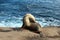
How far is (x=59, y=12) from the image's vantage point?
18219 millimetres

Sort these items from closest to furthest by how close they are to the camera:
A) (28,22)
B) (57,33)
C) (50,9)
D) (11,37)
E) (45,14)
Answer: (11,37), (57,33), (28,22), (45,14), (50,9)

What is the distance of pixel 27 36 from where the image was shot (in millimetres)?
7992

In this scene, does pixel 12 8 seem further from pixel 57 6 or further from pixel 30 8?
pixel 57 6

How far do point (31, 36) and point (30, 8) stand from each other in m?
12.5

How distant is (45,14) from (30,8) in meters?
3.21

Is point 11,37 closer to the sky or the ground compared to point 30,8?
closer to the sky

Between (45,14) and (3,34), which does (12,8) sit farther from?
(3,34)

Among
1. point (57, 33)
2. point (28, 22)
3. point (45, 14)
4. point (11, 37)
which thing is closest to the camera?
point (11, 37)

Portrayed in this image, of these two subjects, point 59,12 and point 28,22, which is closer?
point 28,22

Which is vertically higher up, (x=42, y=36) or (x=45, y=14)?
(x=42, y=36)

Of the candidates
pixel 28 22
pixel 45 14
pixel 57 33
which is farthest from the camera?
pixel 45 14

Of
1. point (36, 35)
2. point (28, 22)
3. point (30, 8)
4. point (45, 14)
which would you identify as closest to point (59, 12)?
point (45, 14)

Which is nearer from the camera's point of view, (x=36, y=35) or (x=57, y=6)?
(x=36, y=35)

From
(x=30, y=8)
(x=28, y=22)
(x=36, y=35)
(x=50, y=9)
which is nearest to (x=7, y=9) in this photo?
(x=30, y=8)
